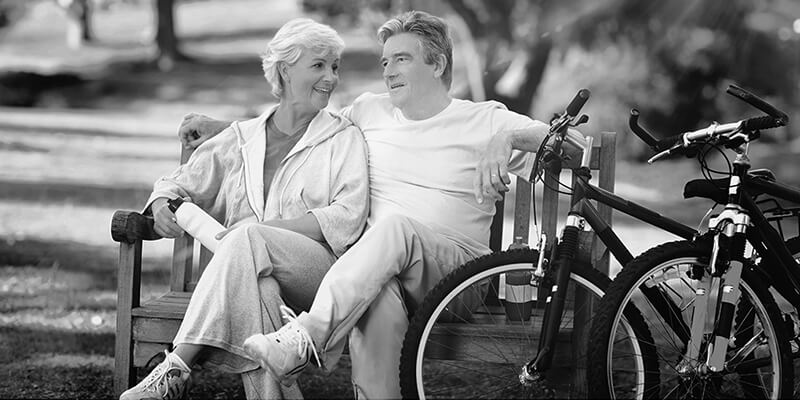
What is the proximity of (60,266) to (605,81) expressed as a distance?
5809 mm

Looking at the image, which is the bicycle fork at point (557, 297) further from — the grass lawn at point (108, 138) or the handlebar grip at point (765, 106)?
the grass lawn at point (108, 138)

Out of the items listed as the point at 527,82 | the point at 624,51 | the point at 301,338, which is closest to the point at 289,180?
the point at 301,338

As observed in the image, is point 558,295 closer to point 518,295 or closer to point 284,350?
point 518,295

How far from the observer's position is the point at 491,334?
338 centimetres

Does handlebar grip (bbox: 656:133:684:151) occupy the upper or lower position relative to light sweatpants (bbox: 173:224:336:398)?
upper

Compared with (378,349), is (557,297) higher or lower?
higher

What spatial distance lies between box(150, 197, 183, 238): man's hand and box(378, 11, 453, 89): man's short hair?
924 mm

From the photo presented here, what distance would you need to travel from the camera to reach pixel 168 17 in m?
11.1

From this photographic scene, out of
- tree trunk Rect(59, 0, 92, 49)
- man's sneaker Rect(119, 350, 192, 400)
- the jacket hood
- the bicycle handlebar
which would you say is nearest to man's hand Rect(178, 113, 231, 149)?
the jacket hood

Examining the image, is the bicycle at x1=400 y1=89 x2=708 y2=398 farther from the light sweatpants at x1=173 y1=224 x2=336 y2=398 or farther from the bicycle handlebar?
the light sweatpants at x1=173 y1=224 x2=336 y2=398

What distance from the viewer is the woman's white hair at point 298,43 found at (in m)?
3.76

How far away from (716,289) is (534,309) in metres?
0.59

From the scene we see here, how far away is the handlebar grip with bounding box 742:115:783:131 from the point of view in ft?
10.2

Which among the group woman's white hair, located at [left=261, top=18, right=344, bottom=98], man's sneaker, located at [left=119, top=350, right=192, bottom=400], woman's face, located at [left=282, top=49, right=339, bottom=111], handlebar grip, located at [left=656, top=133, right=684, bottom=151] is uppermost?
woman's white hair, located at [left=261, top=18, right=344, bottom=98]
